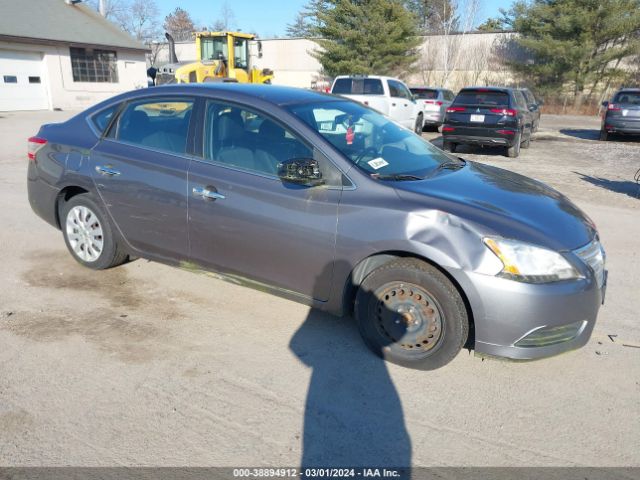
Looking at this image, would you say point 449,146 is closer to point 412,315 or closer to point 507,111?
point 507,111

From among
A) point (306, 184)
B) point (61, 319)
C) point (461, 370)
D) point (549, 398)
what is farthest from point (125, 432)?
point (549, 398)

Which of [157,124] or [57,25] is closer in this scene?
[157,124]

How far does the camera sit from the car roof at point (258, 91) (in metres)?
3.92

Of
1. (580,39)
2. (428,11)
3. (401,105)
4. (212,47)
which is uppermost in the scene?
(428,11)

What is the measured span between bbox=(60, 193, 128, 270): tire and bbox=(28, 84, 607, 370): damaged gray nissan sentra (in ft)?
0.06

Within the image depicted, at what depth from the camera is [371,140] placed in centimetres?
398

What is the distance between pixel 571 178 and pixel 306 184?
28.7ft

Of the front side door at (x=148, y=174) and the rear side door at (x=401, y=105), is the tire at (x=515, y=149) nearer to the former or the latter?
the rear side door at (x=401, y=105)

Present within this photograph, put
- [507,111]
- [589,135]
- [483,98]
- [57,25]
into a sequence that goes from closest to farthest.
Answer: [507,111]
[483,98]
[589,135]
[57,25]

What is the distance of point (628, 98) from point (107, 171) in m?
17.1

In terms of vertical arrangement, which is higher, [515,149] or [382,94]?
[382,94]

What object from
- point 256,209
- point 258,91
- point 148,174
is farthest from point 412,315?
point 148,174

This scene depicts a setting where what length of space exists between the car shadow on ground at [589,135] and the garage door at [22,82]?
23.4 metres

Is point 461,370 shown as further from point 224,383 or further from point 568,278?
point 224,383
